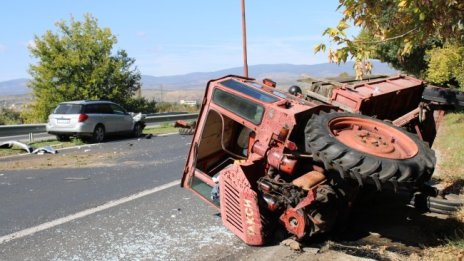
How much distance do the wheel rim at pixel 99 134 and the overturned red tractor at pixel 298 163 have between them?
12498mm

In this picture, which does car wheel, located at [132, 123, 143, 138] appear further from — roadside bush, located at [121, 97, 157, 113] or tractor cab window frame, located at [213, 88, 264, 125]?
roadside bush, located at [121, 97, 157, 113]

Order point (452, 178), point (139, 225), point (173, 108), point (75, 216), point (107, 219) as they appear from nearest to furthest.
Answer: point (139, 225), point (107, 219), point (75, 216), point (452, 178), point (173, 108)

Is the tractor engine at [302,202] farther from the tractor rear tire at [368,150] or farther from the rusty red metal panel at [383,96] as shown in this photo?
the rusty red metal panel at [383,96]

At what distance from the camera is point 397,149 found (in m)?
5.13

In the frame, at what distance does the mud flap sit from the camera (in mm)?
5074

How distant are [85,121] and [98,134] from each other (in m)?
0.77

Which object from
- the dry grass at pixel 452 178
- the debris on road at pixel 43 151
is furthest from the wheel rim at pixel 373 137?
the debris on road at pixel 43 151

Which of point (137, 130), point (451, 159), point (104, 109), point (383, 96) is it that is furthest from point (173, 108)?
point (383, 96)

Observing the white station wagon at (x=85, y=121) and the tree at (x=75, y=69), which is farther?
the tree at (x=75, y=69)

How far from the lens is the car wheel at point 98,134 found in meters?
18.1

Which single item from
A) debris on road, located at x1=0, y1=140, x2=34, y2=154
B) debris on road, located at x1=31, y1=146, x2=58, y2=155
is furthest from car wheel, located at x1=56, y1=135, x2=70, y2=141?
debris on road, located at x1=31, y1=146, x2=58, y2=155

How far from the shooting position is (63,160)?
1270 cm

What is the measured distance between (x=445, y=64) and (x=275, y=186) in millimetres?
17777

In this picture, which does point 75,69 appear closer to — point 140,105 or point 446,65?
point 140,105
